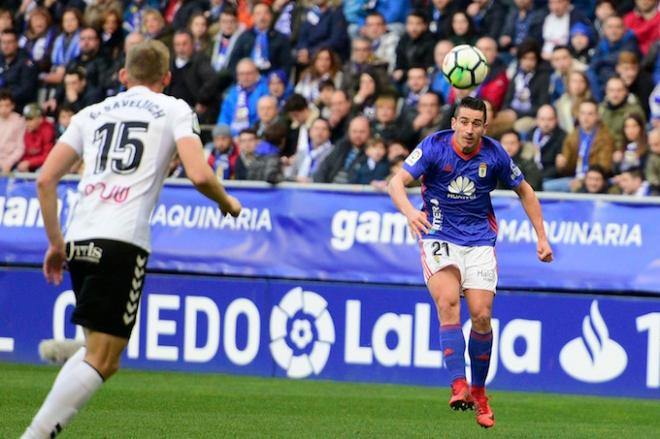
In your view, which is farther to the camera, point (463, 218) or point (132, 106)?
point (463, 218)

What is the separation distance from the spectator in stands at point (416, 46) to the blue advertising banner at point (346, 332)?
4.50 meters

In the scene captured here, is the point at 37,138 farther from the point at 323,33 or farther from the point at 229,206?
the point at 229,206

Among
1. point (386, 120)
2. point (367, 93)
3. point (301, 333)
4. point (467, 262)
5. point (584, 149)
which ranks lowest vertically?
point (301, 333)

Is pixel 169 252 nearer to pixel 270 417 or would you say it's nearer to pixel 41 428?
pixel 270 417

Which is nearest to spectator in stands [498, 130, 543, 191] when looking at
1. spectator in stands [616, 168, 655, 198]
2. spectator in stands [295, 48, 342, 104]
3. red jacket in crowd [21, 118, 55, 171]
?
spectator in stands [616, 168, 655, 198]

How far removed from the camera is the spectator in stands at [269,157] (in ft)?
48.2

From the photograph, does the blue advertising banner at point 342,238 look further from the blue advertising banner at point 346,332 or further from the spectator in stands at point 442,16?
the spectator in stands at point 442,16

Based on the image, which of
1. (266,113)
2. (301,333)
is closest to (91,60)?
(266,113)

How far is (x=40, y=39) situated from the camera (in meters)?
20.9

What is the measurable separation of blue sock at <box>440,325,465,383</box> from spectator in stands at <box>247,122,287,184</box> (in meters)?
4.63

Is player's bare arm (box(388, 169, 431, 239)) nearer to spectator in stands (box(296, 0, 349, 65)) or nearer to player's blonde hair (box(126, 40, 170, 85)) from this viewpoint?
player's blonde hair (box(126, 40, 170, 85))

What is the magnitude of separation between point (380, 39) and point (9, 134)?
15.4 ft

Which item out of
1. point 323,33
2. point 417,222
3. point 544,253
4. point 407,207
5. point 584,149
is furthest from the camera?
point 323,33

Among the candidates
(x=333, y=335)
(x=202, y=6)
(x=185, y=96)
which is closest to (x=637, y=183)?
(x=333, y=335)
